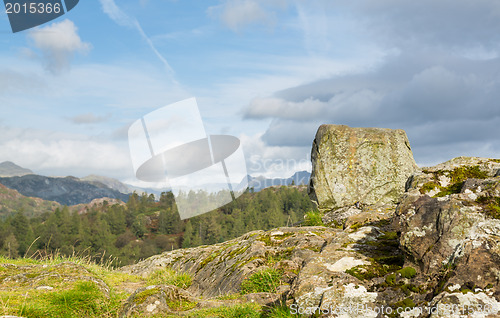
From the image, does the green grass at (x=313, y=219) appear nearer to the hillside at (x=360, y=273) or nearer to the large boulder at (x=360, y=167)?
the large boulder at (x=360, y=167)

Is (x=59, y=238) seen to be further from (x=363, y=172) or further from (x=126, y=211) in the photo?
(x=363, y=172)

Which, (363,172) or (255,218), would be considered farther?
(255,218)

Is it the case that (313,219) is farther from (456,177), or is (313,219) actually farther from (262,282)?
(456,177)

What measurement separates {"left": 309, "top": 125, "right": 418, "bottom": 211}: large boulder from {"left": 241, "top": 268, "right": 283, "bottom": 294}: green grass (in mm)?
9480

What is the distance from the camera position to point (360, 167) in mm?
17812

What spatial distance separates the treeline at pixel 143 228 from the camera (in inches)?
5610

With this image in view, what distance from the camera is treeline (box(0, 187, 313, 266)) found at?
142m

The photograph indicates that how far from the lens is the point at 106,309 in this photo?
7.84 meters

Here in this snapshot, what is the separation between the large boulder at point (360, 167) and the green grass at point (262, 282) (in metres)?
9.48

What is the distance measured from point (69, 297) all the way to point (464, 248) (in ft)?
24.2

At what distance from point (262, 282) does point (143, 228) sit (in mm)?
173040

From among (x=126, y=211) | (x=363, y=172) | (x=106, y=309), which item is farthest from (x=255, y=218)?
(x=106, y=309)

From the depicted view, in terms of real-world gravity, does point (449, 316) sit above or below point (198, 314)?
above

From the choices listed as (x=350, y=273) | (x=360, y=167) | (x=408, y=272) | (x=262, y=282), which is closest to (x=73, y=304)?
(x=262, y=282)
